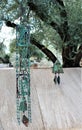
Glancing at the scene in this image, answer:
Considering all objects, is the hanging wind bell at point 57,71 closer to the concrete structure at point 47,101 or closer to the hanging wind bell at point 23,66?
the concrete structure at point 47,101

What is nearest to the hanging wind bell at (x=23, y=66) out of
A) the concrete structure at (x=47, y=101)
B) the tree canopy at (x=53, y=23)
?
the concrete structure at (x=47, y=101)

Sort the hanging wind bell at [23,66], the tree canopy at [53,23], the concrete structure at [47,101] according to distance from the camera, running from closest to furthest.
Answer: the hanging wind bell at [23,66], the concrete structure at [47,101], the tree canopy at [53,23]

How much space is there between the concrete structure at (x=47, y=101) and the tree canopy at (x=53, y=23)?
192 mm

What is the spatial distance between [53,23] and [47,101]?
54cm

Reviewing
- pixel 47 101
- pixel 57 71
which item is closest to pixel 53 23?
pixel 57 71

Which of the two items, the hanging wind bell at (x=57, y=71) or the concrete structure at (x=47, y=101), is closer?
the concrete structure at (x=47, y=101)

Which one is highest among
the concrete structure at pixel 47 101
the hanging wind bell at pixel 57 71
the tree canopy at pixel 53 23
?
the tree canopy at pixel 53 23

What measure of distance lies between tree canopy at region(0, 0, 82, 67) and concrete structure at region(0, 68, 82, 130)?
0.19m

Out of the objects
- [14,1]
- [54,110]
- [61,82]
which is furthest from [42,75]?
[14,1]

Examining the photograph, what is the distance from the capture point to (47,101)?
1300 mm

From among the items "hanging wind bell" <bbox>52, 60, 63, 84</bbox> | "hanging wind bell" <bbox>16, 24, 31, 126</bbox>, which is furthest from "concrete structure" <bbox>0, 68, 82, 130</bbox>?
"hanging wind bell" <bbox>16, 24, 31, 126</bbox>

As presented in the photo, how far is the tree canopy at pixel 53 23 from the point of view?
1417 mm

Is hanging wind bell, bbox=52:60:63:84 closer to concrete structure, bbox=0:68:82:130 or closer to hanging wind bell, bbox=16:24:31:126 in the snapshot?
concrete structure, bbox=0:68:82:130

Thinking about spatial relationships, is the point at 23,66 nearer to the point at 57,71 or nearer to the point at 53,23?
the point at 57,71
